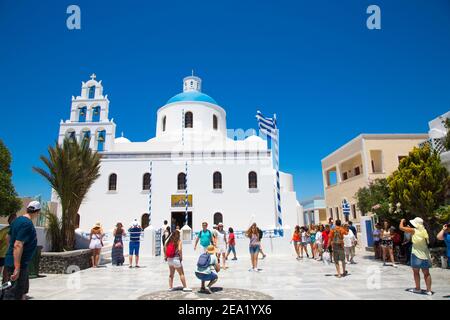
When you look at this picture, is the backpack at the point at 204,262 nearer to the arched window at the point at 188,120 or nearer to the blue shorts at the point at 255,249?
the blue shorts at the point at 255,249

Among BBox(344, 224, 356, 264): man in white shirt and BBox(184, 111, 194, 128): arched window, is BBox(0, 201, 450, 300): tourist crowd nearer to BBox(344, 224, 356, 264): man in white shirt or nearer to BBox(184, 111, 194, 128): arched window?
BBox(344, 224, 356, 264): man in white shirt

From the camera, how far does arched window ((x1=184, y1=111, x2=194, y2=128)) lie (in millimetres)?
26438

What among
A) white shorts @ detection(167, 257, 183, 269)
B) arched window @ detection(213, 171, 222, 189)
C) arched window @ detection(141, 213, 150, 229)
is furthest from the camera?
arched window @ detection(213, 171, 222, 189)

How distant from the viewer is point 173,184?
2188cm

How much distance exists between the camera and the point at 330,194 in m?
25.4

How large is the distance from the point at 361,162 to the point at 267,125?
25.8 ft

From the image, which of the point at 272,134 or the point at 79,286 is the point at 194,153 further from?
the point at 79,286

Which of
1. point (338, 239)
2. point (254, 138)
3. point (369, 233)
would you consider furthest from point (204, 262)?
point (254, 138)

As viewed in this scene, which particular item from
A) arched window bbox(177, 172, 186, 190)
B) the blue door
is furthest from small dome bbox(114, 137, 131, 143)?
A: the blue door

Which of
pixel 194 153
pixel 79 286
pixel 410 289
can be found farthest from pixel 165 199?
pixel 410 289

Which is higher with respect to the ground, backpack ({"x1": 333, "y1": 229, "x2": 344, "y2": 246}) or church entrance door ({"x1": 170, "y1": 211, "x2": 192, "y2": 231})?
church entrance door ({"x1": 170, "y1": 211, "x2": 192, "y2": 231})

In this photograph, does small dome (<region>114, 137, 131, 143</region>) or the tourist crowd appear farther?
small dome (<region>114, 137, 131, 143</region>)

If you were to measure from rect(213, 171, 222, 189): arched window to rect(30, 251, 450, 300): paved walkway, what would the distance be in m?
12.9
